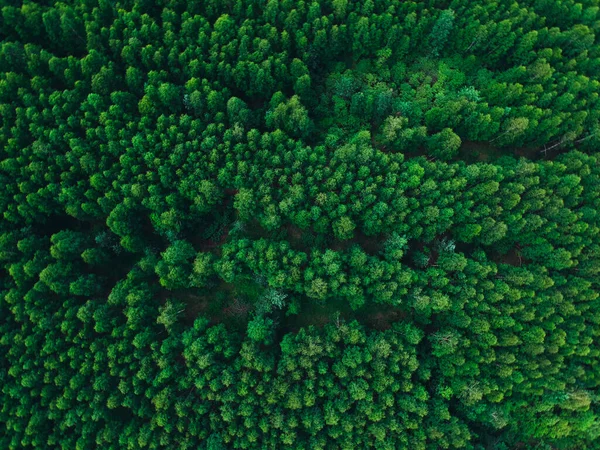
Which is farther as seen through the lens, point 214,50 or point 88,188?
point 214,50

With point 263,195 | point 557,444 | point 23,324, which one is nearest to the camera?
point 23,324

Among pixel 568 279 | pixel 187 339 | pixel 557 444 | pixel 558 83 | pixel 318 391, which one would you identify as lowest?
pixel 557 444

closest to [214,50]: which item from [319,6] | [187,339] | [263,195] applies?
[319,6]

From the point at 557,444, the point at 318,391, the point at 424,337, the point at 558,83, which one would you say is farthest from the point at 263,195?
the point at 557,444

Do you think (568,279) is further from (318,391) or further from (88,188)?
(88,188)

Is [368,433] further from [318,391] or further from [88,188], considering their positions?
[88,188]

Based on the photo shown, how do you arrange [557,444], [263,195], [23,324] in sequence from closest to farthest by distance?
[23,324], [263,195], [557,444]

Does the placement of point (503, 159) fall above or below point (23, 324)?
above
